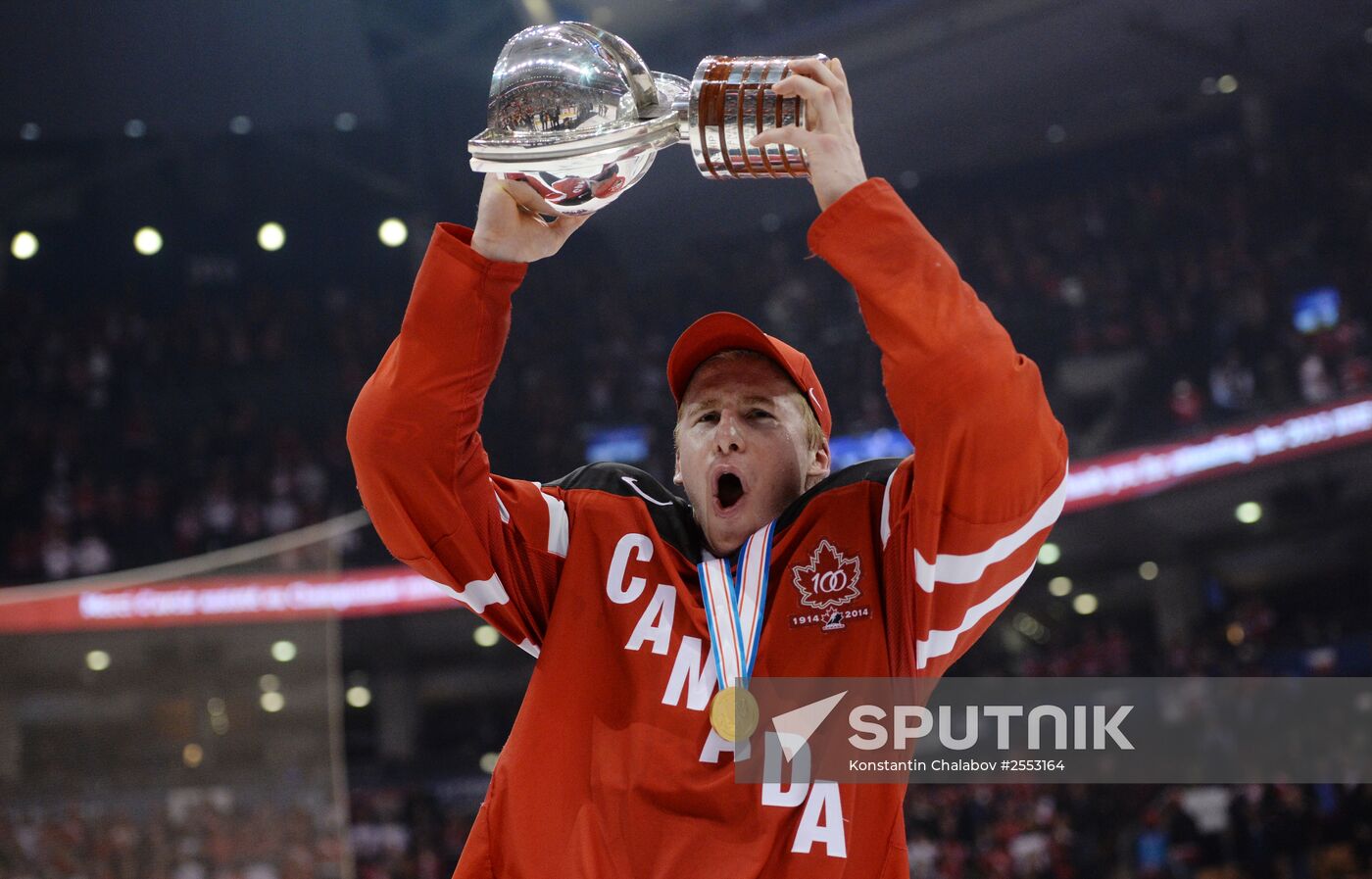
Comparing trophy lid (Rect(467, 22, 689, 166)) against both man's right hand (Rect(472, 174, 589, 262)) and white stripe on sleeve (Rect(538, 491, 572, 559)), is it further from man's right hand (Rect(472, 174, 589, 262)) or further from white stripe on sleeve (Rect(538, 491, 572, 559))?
white stripe on sleeve (Rect(538, 491, 572, 559))

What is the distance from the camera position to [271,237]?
1436 cm

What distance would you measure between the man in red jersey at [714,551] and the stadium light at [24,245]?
14.1 metres

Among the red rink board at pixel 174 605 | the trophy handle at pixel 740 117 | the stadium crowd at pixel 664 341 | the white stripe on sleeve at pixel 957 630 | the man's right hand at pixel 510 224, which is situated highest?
the stadium crowd at pixel 664 341

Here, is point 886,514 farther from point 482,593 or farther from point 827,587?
point 482,593

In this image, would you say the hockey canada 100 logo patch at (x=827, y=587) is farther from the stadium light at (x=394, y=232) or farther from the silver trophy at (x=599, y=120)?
the stadium light at (x=394, y=232)

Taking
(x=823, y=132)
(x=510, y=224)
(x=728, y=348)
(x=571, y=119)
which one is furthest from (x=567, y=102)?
(x=728, y=348)

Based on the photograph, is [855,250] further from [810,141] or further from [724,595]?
[724,595]

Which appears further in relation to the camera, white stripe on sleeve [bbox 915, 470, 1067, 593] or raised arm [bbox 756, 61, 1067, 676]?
white stripe on sleeve [bbox 915, 470, 1067, 593]

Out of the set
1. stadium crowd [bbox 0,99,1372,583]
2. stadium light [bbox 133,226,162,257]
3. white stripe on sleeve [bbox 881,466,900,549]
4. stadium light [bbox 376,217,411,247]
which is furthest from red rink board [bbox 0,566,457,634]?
stadium light [bbox 133,226,162,257]

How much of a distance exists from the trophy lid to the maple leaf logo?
523mm

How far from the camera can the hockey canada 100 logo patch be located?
5.22 feet

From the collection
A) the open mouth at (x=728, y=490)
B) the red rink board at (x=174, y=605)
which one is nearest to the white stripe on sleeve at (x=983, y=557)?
the open mouth at (x=728, y=490)

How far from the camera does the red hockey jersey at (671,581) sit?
4.43ft

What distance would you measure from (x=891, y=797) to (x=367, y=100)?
12601 mm
